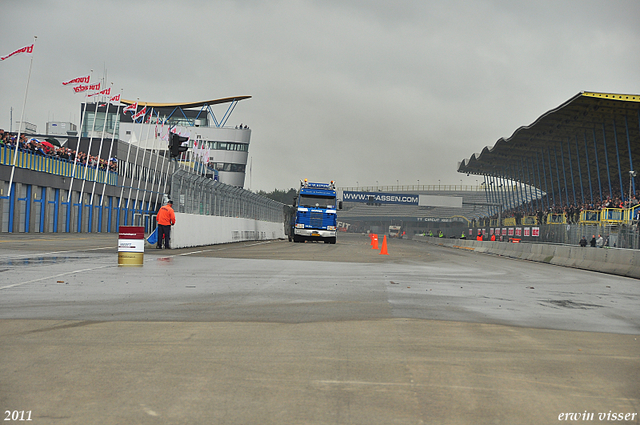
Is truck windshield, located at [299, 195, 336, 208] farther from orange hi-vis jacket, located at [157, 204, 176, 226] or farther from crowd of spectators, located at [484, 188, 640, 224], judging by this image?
orange hi-vis jacket, located at [157, 204, 176, 226]

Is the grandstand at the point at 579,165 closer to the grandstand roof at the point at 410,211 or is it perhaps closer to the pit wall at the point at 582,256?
the pit wall at the point at 582,256

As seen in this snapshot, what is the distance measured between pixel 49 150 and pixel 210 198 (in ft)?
68.5

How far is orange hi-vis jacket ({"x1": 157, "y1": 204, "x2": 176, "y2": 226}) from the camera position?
24.0 m

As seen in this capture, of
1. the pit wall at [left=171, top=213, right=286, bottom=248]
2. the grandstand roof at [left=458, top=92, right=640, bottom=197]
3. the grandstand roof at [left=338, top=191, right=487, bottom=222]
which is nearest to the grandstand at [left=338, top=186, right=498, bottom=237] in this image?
the grandstand roof at [left=338, top=191, right=487, bottom=222]

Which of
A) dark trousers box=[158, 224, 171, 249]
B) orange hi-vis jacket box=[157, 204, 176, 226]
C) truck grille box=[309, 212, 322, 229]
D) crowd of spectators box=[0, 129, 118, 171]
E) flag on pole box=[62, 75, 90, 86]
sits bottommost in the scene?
dark trousers box=[158, 224, 171, 249]

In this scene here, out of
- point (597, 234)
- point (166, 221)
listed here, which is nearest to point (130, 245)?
point (166, 221)

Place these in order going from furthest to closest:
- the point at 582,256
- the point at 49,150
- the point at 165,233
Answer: the point at 49,150
the point at 165,233
the point at 582,256

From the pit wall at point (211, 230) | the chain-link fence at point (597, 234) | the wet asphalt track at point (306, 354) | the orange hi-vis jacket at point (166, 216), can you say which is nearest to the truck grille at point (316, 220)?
the pit wall at point (211, 230)

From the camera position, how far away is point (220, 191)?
34719 millimetres

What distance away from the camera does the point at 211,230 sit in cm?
3325

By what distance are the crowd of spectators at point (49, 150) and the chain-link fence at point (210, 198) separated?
1452 centimetres

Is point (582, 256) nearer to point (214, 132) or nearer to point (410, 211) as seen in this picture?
point (214, 132)

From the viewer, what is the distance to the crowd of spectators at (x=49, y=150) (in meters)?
42.2

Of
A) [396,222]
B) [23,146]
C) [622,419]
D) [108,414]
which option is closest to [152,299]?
[108,414]
